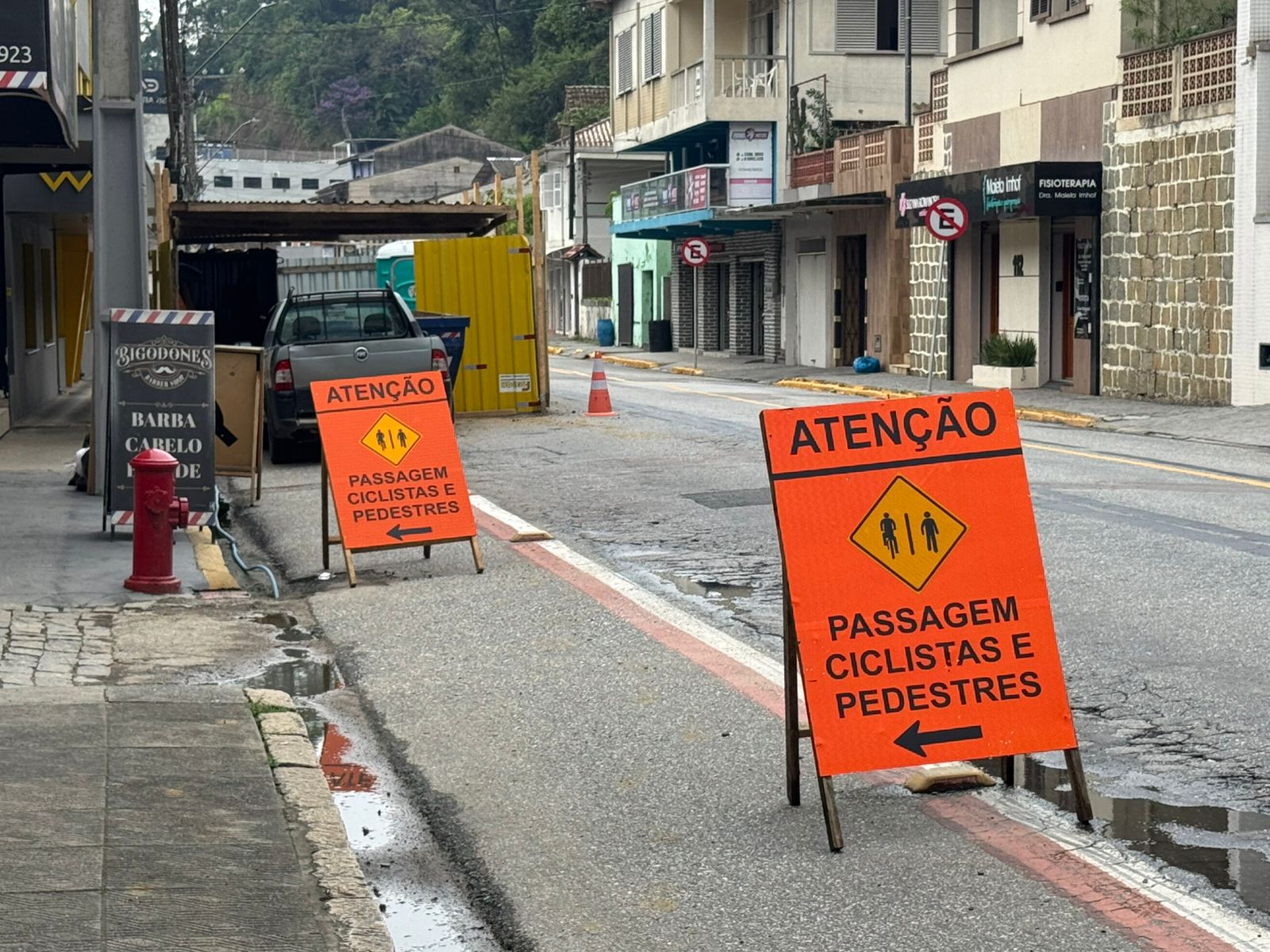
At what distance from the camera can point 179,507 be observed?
10.4 metres

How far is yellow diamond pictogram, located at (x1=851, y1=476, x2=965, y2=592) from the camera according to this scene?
18.7 ft

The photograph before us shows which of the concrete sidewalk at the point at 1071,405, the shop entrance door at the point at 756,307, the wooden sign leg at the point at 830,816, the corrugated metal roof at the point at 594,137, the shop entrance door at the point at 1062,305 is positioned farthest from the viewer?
the corrugated metal roof at the point at 594,137

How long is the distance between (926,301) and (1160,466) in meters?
17.7

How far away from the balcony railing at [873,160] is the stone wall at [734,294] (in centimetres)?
533

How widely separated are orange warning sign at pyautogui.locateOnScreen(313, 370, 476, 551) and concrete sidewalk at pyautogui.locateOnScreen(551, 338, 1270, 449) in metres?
8.66

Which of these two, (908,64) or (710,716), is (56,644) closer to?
(710,716)

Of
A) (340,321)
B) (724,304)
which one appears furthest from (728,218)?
(340,321)

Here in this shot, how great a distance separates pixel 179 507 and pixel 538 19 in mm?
79017

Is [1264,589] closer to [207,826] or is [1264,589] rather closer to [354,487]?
[354,487]

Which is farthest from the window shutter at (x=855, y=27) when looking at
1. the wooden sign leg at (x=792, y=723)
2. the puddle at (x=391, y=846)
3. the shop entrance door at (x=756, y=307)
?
the wooden sign leg at (x=792, y=723)

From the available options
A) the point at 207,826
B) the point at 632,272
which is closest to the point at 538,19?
the point at 632,272

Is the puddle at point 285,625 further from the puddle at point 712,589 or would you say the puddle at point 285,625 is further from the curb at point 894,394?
the curb at point 894,394

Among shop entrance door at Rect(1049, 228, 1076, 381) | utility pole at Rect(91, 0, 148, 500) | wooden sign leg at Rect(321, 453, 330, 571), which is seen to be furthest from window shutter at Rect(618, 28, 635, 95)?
wooden sign leg at Rect(321, 453, 330, 571)

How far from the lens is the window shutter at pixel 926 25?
137 feet
